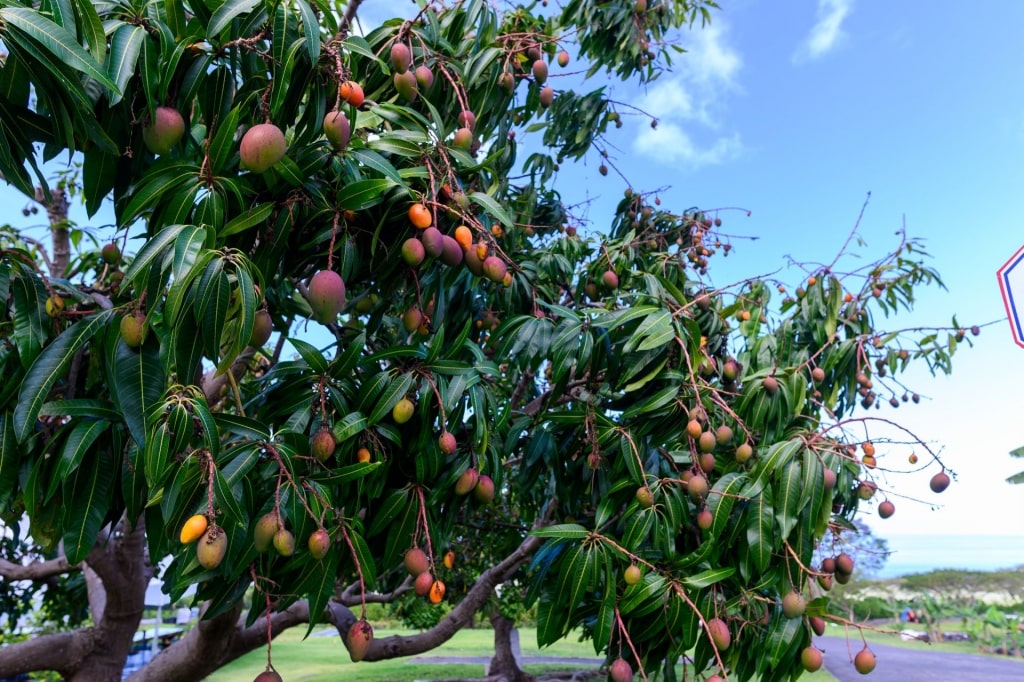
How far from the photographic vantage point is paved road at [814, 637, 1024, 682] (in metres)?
7.54

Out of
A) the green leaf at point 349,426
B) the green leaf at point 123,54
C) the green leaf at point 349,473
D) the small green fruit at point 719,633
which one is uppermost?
the green leaf at point 123,54

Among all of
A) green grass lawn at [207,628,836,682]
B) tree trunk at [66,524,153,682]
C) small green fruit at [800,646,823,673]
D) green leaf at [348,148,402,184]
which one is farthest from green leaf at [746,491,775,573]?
green grass lawn at [207,628,836,682]

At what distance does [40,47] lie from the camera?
96 centimetres

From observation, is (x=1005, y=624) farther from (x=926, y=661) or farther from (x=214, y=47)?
(x=214, y=47)

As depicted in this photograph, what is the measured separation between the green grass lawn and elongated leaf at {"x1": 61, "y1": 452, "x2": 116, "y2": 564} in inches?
188

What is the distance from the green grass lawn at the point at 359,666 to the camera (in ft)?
22.5

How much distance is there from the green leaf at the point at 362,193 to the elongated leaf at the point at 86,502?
0.65 metres

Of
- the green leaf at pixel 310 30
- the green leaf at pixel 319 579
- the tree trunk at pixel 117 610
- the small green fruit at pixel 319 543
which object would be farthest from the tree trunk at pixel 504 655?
the green leaf at pixel 310 30

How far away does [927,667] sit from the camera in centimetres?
845

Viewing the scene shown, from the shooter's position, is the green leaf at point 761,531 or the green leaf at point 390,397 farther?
the green leaf at point 761,531

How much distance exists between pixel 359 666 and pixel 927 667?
272 inches

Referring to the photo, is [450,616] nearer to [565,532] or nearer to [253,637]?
[253,637]

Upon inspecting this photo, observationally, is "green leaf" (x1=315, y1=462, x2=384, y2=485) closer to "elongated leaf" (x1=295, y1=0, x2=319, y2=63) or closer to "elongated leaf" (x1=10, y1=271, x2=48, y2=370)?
"elongated leaf" (x1=10, y1=271, x2=48, y2=370)

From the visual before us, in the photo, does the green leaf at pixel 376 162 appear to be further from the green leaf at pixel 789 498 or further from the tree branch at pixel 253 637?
the tree branch at pixel 253 637
